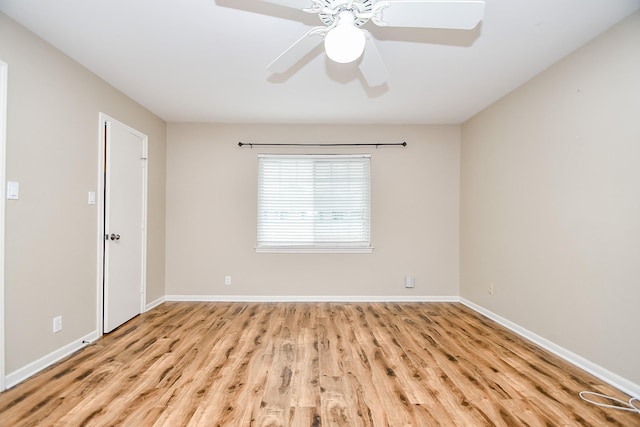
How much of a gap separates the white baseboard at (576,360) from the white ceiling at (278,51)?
2.49 metres

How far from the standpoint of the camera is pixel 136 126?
11.8 ft

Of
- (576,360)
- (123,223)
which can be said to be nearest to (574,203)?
(576,360)

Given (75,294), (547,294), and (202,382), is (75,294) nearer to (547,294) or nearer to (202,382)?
(202,382)

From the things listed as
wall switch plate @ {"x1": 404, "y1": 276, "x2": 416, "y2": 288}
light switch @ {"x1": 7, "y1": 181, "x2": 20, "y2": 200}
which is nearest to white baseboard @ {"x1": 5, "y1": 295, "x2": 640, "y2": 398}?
wall switch plate @ {"x1": 404, "y1": 276, "x2": 416, "y2": 288}

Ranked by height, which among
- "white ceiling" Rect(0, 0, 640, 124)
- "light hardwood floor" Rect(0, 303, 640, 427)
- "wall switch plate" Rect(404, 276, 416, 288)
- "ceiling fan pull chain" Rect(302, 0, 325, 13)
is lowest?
"light hardwood floor" Rect(0, 303, 640, 427)

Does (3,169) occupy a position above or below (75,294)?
above

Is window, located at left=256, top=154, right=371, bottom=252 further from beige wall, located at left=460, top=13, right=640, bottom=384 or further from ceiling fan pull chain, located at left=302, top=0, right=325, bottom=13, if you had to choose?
ceiling fan pull chain, located at left=302, top=0, right=325, bottom=13

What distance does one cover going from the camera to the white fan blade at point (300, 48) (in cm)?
174

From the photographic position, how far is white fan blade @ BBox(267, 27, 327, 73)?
1.74 metres

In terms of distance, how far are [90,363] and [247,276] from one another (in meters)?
2.07

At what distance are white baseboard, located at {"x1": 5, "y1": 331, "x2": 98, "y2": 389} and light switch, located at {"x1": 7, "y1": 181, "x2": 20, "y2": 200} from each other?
123 centimetres

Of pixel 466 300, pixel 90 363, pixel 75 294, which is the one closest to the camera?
pixel 90 363

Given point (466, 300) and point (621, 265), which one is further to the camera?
point (466, 300)

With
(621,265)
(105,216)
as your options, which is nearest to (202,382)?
(105,216)
